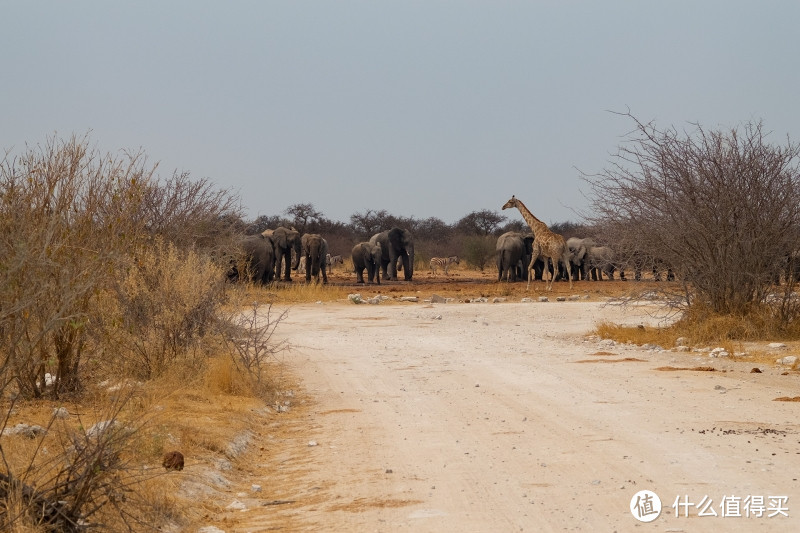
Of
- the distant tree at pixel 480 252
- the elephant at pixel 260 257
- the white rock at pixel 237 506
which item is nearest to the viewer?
the white rock at pixel 237 506

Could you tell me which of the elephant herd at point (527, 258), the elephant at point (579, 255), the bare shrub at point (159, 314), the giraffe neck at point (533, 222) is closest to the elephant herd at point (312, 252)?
the elephant herd at point (527, 258)

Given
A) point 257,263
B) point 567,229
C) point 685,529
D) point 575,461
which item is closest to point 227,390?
point 575,461

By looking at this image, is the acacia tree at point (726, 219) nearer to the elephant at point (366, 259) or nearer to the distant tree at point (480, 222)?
the elephant at point (366, 259)

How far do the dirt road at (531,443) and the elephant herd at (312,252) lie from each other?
18.3 meters

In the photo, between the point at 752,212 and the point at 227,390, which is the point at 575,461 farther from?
the point at 752,212

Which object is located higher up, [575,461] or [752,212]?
[752,212]

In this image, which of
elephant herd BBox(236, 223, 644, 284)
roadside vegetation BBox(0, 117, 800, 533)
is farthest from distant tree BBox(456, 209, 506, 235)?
roadside vegetation BBox(0, 117, 800, 533)

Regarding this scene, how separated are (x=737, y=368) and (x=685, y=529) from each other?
835cm

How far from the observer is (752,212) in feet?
55.5

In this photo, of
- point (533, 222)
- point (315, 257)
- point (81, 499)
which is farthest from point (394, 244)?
→ point (81, 499)

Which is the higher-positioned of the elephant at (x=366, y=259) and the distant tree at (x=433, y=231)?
the distant tree at (x=433, y=231)

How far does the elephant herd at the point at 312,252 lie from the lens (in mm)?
33875

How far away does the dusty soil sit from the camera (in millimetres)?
6008

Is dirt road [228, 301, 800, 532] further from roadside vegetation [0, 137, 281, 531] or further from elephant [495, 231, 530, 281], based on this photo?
elephant [495, 231, 530, 281]
